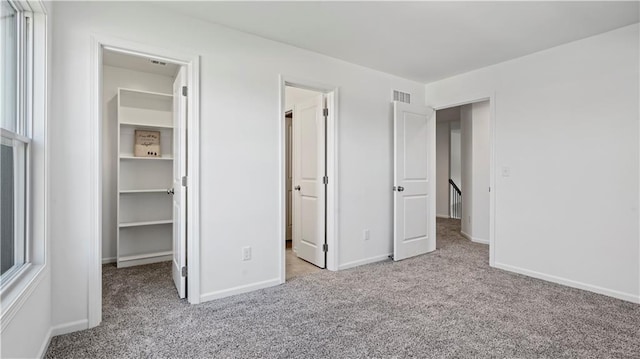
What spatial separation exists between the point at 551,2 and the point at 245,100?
8.42ft

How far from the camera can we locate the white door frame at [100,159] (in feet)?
7.22

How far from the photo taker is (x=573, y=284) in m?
3.02

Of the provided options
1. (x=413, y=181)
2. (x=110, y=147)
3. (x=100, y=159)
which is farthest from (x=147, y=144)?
(x=413, y=181)

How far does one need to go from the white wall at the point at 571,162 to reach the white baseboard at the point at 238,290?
2.61 meters

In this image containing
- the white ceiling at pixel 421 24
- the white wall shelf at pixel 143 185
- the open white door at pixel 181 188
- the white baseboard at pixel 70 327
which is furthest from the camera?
the white wall shelf at pixel 143 185

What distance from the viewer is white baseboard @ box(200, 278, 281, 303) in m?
2.67

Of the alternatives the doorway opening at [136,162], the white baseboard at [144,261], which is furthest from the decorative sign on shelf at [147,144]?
the white baseboard at [144,261]

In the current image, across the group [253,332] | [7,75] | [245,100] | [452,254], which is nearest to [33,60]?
[7,75]

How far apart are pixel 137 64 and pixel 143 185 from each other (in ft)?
4.82

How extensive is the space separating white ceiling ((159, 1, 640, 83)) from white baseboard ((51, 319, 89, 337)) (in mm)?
2421

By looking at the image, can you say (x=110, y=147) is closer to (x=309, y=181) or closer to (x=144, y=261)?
(x=144, y=261)

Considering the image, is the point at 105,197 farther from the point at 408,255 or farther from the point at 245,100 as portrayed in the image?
the point at 408,255

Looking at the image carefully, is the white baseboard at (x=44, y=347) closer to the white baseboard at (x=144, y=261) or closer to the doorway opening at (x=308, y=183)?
the white baseboard at (x=144, y=261)

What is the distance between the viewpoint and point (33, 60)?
188 cm
